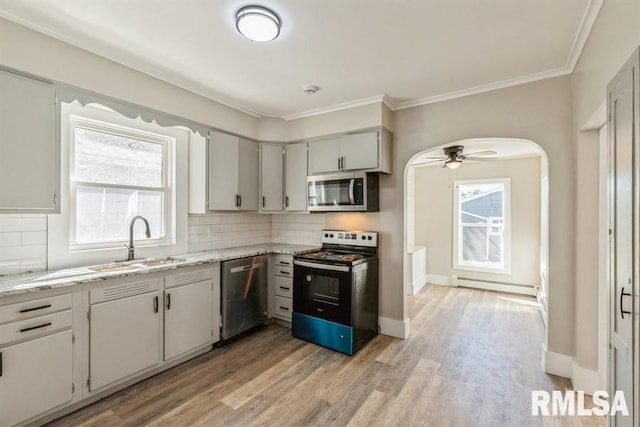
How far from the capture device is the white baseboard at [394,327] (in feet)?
11.0

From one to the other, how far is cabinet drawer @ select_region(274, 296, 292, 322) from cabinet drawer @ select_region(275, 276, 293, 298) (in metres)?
→ 0.06

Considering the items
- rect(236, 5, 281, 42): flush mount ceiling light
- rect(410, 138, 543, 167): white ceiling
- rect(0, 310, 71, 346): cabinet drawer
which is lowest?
rect(0, 310, 71, 346): cabinet drawer

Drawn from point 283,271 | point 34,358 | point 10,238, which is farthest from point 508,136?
point 10,238

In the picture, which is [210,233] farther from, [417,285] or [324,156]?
[417,285]

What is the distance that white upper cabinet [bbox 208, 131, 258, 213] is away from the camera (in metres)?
3.31

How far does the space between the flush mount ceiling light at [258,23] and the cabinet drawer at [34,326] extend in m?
2.27

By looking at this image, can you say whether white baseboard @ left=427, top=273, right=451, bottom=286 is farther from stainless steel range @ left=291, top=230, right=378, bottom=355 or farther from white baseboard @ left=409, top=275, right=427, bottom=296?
stainless steel range @ left=291, top=230, right=378, bottom=355

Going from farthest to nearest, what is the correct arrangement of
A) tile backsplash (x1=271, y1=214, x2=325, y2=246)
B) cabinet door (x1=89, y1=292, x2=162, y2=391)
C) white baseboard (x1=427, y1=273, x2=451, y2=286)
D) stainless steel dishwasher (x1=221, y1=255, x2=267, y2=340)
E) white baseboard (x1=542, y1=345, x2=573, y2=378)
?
1. white baseboard (x1=427, y1=273, x2=451, y2=286)
2. tile backsplash (x1=271, y1=214, x2=325, y2=246)
3. stainless steel dishwasher (x1=221, y1=255, x2=267, y2=340)
4. white baseboard (x1=542, y1=345, x2=573, y2=378)
5. cabinet door (x1=89, y1=292, x2=162, y2=391)

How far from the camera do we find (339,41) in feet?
7.11

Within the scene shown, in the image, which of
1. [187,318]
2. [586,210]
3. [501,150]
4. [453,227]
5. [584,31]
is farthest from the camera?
[453,227]

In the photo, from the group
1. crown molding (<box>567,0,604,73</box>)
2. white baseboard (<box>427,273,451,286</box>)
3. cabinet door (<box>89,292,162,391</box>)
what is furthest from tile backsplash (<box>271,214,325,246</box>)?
white baseboard (<box>427,273,451,286</box>)

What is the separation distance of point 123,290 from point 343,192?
2.27 meters

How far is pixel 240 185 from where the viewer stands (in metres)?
3.59

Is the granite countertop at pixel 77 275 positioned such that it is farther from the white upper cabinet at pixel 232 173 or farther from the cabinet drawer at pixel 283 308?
the cabinet drawer at pixel 283 308
